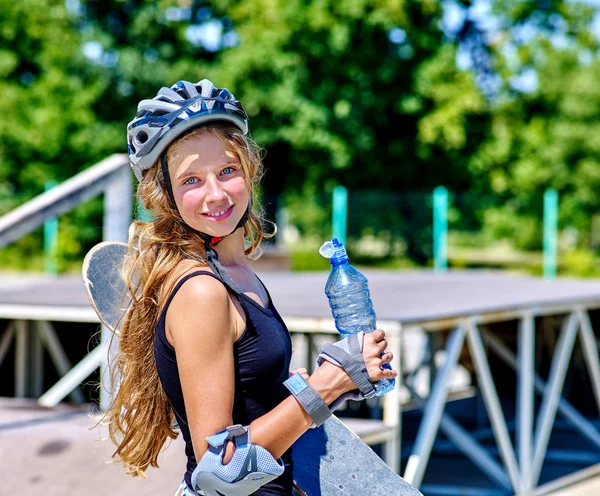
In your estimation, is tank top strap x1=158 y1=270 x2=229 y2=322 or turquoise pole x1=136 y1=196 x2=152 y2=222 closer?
tank top strap x1=158 y1=270 x2=229 y2=322

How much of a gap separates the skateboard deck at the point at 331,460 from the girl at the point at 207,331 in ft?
0.71

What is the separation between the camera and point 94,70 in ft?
80.4

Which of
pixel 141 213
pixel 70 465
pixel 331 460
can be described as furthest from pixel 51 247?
pixel 331 460

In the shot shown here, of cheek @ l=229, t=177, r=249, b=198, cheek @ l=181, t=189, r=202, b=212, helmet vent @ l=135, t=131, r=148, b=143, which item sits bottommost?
cheek @ l=181, t=189, r=202, b=212

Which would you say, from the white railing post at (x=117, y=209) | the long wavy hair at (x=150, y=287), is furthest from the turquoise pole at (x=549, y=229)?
the long wavy hair at (x=150, y=287)

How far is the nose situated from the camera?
2.01 meters

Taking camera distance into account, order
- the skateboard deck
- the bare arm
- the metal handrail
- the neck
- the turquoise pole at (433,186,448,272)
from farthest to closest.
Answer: the turquoise pole at (433,186,448,272), the metal handrail, the skateboard deck, the neck, the bare arm

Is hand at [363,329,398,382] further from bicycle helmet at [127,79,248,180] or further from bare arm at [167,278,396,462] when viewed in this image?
bicycle helmet at [127,79,248,180]

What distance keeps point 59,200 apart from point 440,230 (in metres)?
15.8

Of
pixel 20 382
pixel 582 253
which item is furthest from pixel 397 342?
pixel 582 253

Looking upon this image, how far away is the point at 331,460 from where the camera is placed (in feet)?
7.59

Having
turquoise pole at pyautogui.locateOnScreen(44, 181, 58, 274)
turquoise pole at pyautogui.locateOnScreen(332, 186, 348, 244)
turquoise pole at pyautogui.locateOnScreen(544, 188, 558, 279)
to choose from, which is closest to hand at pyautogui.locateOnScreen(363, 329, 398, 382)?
turquoise pole at pyautogui.locateOnScreen(332, 186, 348, 244)

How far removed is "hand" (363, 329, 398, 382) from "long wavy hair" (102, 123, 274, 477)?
1.32 ft

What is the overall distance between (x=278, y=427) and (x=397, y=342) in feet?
10.8
